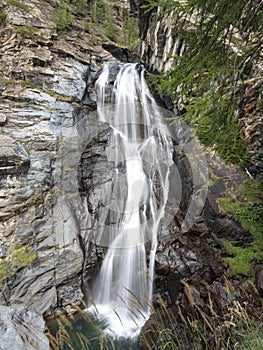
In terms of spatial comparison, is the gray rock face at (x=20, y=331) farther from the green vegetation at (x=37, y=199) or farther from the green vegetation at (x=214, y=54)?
the green vegetation at (x=37, y=199)

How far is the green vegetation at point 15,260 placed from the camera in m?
5.46

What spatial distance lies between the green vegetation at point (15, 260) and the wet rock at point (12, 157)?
2229mm

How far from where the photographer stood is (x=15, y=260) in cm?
567

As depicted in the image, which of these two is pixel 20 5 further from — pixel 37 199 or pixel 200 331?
pixel 200 331

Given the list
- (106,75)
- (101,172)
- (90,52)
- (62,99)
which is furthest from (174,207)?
(90,52)

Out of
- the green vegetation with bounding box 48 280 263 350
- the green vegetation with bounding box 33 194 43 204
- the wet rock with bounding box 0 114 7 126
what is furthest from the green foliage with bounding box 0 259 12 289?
the wet rock with bounding box 0 114 7 126

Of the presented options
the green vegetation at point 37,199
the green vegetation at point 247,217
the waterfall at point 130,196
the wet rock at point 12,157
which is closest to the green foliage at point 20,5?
the waterfall at point 130,196

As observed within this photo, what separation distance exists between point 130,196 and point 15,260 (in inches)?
153

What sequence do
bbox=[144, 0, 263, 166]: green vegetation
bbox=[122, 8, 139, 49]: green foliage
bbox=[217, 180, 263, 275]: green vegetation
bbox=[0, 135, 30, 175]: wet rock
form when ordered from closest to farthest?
bbox=[144, 0, 263, 166]: green vegetation → bbox=[217, 180, 263, 275]: green vegetation → bbox=[0, 135, 30, 175]: wet rock → bbox=[122, 8, 139, 49]: green foliage

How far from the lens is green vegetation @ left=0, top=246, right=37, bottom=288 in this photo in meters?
5.46

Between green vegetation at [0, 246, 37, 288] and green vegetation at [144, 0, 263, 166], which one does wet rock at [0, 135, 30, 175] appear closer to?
green vegetation at [0, 246, 37, 288]

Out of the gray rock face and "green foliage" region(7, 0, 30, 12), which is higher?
"green foliage" region(7, 0, 30, 12)

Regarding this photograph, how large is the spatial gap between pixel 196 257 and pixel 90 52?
1195cm

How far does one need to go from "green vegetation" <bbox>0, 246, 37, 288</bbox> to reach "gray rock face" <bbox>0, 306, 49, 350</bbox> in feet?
10.8
